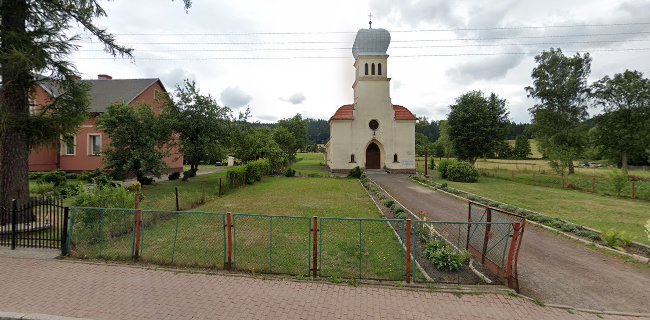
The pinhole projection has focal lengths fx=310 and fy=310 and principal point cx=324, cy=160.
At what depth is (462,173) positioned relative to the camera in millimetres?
27672

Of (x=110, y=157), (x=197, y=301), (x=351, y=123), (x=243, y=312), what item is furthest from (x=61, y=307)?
(x=351, y=123)

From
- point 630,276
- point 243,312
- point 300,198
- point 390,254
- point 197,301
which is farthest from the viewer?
point 300,198

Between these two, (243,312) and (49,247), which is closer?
(243,312)

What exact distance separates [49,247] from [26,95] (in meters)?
5.55

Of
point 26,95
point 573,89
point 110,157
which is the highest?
point 573,89

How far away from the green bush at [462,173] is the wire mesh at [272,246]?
20.8 m

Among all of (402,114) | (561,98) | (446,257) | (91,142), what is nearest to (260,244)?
(446,257)

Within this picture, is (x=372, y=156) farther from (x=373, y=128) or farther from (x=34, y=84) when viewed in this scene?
(x=34, y=84)

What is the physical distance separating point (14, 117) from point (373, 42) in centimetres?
3271

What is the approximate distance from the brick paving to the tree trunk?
5.10 m

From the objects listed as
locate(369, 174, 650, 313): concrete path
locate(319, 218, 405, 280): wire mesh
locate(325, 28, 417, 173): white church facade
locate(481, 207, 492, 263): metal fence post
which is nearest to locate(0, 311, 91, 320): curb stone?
locate(319, 218, 405, 280): wire mesh

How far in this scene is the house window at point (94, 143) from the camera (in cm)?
2628

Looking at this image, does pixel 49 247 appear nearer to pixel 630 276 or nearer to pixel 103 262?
pixel 103 262

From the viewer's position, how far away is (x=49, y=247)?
8.27m
